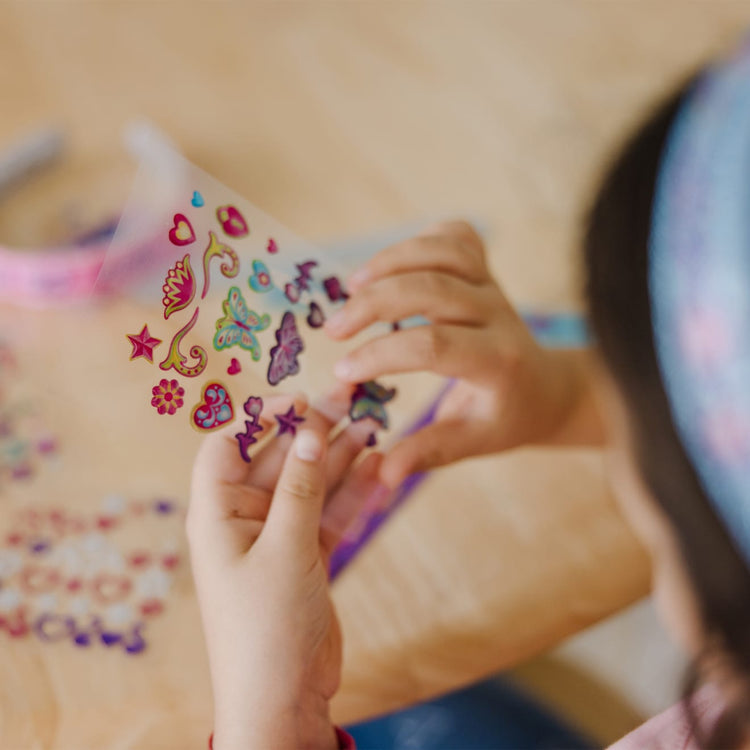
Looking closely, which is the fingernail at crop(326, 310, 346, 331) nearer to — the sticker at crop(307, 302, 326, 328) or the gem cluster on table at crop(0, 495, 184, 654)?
the sticker at crop(307, 302, 326, 328)

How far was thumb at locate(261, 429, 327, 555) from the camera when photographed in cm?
40

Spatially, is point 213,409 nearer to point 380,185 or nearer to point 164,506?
point 164,506

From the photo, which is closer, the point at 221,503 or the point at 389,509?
the point at 221,503

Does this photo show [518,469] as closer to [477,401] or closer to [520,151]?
[477,401]

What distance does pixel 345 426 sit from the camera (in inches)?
18.8

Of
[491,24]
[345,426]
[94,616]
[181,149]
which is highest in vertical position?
[491,24]

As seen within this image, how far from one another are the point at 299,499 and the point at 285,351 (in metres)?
0.08

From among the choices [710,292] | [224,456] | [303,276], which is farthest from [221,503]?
[710,292]

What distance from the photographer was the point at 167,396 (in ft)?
1.21

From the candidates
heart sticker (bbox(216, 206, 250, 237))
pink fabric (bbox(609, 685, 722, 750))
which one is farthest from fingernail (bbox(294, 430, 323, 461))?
pink fabric (bbox(609, 685, 722, 750))

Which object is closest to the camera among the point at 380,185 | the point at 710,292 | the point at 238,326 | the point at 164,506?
the point at 710,292

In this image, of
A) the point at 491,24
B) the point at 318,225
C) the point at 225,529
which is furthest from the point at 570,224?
the point at 225,529

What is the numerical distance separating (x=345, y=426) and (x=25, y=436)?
0.71ft

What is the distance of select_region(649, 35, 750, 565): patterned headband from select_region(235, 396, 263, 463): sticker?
0.19 m
